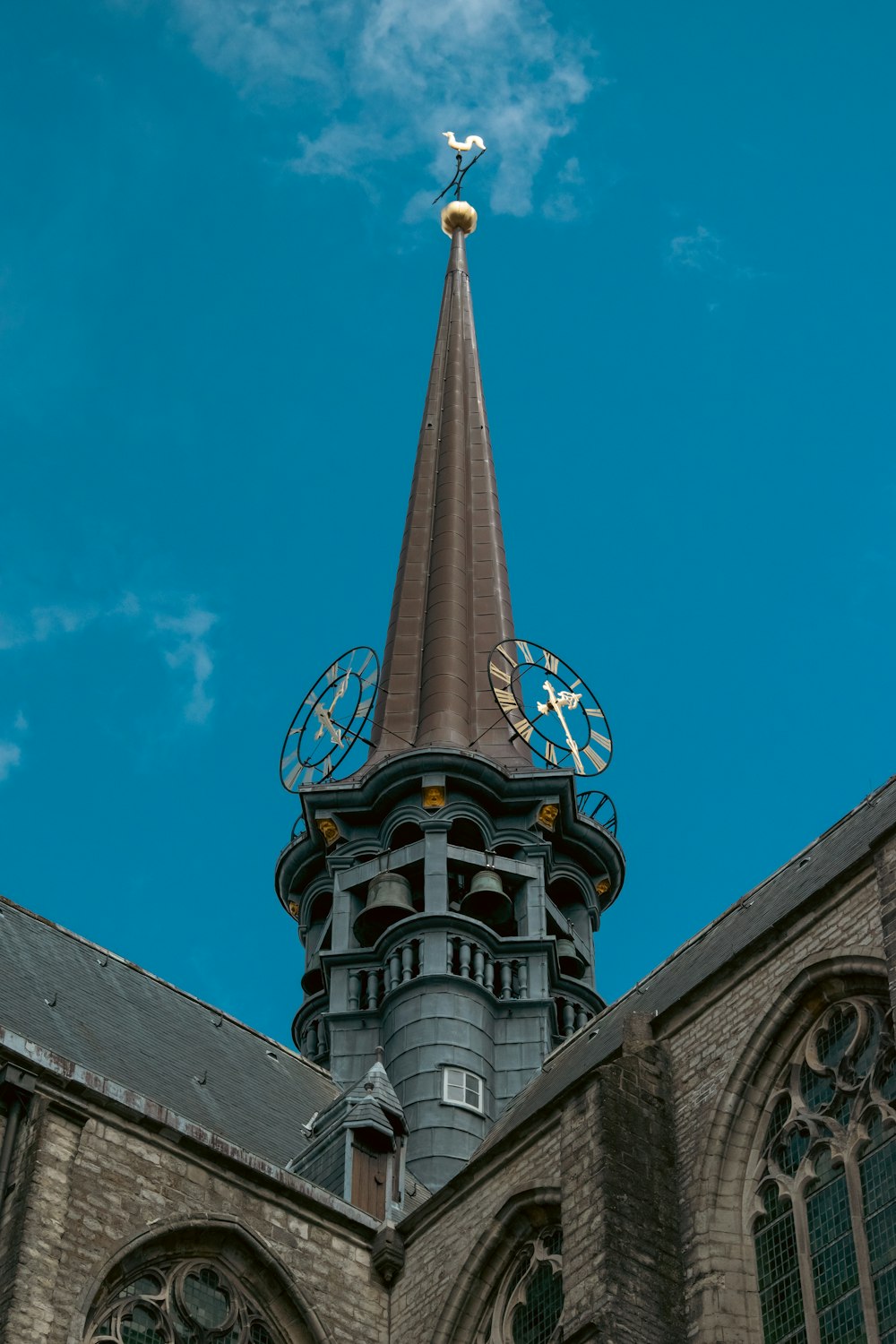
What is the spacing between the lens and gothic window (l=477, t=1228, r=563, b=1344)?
1008 inches

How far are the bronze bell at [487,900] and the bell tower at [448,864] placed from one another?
0.03 m

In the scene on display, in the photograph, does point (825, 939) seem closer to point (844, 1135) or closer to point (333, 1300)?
point (844, 1135)

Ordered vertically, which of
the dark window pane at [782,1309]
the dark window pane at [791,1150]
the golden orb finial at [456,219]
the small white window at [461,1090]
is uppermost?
the golden orb finial at [456,219]

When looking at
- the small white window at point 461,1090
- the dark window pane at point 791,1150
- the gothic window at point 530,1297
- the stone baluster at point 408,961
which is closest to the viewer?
the dark window pane at point 791,1150

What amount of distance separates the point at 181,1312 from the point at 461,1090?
1088 centimetres

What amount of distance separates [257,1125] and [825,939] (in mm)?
10442

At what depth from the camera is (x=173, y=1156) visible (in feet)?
86.9

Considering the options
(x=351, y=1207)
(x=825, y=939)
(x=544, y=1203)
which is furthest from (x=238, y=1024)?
(x=825, y=939)

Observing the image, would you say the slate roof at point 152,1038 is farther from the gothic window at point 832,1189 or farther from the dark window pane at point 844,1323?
the dark window pane at point 844,1323

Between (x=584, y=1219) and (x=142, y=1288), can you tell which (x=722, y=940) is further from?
(x=142, y=1288)

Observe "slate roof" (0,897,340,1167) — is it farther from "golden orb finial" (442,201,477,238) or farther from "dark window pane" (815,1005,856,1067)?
"golden orb finial" (442,201,477,238)

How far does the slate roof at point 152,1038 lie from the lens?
30.9 m

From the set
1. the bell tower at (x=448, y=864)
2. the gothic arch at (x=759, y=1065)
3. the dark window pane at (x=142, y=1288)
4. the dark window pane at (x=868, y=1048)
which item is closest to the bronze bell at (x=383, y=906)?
the bell tower at (x=448, y=864)

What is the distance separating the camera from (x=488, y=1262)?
26672mm
